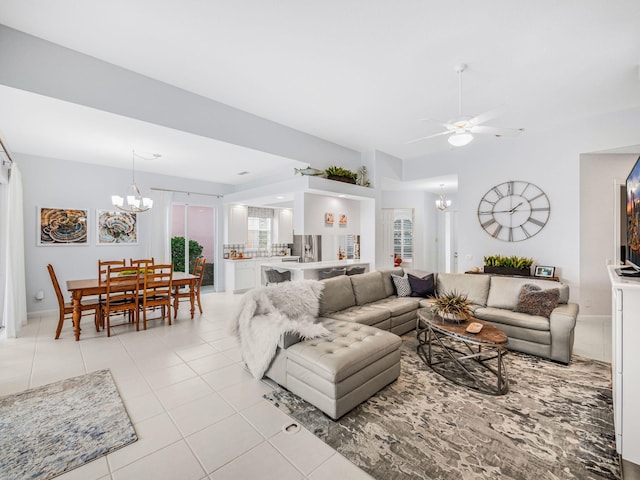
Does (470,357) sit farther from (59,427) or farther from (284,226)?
(284,226)

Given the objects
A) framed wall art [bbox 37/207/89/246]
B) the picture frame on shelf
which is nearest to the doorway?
framed wall art [bbox 37/207/89/246]

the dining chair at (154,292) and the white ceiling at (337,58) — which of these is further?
the dining chair at (154,292)

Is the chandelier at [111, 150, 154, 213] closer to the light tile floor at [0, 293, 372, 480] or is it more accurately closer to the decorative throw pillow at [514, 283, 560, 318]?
the light tile floor at [0, 293, 372, 480]

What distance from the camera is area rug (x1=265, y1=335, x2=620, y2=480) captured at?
169 cm

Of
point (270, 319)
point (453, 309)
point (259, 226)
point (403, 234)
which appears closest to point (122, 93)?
point (270, 319)

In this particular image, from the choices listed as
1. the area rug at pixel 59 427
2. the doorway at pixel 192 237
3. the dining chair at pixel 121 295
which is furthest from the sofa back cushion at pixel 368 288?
the doorway at pixel 192 237

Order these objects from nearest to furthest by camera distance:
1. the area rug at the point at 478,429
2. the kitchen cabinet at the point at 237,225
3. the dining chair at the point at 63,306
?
the area rug at the point at 478,429 < the dining chair at the point at 63,306 < the kitchen cabinet at the point at 237,225

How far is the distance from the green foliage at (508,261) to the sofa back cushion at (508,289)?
3.36 feet

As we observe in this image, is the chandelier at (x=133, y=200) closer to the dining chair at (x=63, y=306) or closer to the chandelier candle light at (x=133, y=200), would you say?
the chandelier candle light at (x=133, y=200)

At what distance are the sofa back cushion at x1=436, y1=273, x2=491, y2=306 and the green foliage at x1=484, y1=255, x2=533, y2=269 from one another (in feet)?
3.55

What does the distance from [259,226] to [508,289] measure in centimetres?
606

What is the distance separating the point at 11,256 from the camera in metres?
3.91

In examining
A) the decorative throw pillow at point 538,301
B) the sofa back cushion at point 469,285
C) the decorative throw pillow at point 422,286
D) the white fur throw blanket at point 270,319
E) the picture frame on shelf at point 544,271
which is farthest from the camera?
the picture frame on shelf at point 544,271

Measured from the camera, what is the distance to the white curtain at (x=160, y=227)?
6.15 meters
